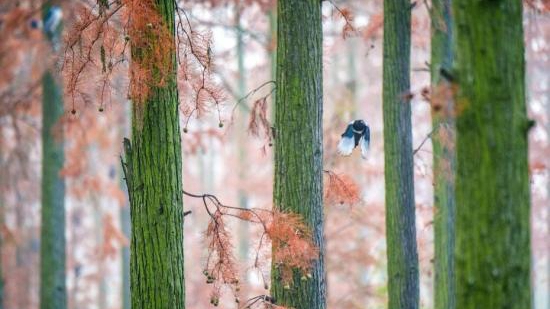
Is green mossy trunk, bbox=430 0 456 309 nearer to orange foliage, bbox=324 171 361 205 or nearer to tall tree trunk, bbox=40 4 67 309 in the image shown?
orange foliage, bbox=324 171 361 205

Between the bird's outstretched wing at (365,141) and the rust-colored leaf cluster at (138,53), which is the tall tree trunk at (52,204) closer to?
the rust-colored leaf cluster at (138,53)

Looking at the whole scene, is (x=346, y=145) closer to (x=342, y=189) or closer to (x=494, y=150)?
(x=342, y=189)

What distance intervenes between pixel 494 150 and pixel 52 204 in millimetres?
7930

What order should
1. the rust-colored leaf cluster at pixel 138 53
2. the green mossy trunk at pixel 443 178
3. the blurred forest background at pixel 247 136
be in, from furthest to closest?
the blurred forest background at pixel 247 136, the green mossy trunk at pixel 443 178, the rust-colored leaf cluster at pixel 138 53

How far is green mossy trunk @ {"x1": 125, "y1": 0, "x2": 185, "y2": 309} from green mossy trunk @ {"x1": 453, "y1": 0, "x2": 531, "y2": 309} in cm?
215

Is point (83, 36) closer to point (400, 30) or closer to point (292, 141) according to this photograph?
point (292, 141)

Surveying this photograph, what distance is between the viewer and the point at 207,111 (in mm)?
5125

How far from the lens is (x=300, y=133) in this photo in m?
5.79

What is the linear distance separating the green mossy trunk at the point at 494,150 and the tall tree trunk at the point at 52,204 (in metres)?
7.55

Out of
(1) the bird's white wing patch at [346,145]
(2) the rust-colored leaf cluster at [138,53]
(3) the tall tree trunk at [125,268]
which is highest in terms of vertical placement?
(2) the rust-colored leaf cluster at [138,53]

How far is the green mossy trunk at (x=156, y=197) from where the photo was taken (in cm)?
482

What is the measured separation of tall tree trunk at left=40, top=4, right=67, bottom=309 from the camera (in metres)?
9.93

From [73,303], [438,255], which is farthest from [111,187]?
[73,303]

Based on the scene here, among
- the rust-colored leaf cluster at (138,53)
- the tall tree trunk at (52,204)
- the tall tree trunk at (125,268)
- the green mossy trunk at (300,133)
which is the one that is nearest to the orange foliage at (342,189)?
the green mossy trunk at (300,133)
